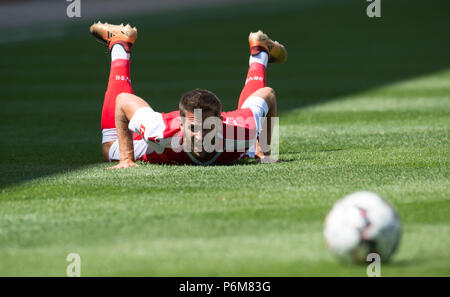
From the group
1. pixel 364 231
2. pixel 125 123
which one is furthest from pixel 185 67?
pixel 364 231

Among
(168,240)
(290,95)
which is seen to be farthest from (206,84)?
(168,240)

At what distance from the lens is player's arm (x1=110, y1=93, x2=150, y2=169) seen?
706 cm

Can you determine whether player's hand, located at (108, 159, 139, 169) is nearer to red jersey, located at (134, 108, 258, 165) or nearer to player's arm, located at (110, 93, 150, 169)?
player's arm, located at (110, 93, 150, 169)

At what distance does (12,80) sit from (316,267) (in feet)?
35.3

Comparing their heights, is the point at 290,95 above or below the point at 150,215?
above

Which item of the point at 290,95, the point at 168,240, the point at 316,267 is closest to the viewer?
the point at 316,267

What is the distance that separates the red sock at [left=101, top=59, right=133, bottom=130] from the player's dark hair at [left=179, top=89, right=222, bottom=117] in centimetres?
130

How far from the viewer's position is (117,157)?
25.3 feet

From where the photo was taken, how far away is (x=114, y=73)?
7891mm

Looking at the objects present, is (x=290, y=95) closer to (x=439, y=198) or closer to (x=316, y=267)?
(x=439, y=198)

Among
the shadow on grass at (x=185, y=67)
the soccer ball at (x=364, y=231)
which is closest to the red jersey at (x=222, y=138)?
the shadow on grass at (x=185, y=67)

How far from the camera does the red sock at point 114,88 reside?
7734 millimetres

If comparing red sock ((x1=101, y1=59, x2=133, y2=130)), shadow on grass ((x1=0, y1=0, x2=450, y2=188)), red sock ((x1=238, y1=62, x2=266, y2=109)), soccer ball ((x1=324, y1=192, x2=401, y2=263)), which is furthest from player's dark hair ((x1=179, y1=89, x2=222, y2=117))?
soccer ball ((x1=324, y1=192, x2=401, y2=263))

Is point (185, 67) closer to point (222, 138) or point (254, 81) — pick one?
point (254, 81)
